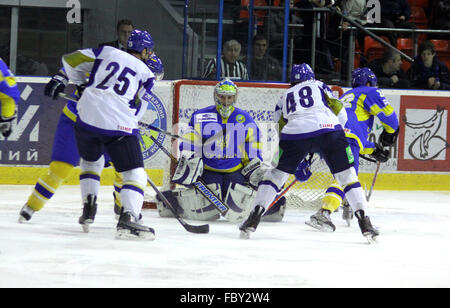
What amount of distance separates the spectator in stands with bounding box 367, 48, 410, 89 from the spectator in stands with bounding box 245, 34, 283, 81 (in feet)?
→ 4.88

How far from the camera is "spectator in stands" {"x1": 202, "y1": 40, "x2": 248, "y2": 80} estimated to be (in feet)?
22.3

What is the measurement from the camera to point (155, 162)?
7195 mm

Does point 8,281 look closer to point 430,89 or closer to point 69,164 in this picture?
point 69,164

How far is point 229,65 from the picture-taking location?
6.81 meters

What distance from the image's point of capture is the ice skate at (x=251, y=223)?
4.74m

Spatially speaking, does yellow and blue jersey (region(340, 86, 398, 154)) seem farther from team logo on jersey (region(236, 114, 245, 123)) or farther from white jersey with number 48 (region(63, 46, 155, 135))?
white jersey with number 48 (region(63, 46, 155, 135))

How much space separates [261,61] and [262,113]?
50 centimetres

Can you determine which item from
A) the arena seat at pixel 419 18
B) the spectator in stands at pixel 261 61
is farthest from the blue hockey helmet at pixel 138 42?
the arena seat at pixel 419 18

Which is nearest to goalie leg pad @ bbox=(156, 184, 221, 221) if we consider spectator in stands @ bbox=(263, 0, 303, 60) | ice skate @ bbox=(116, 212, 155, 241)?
ice skate @ bbox=(116, 212, 155, 241)

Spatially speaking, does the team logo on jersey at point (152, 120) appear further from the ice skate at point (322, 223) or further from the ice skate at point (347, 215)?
the ice skate at point (322, 223)

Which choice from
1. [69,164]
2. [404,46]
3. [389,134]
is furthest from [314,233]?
[404,46]

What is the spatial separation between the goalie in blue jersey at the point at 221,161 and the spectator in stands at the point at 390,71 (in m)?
2.55

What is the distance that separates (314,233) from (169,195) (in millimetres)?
1080

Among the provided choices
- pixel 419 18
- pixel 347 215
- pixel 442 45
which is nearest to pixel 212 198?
pixel 347 215
